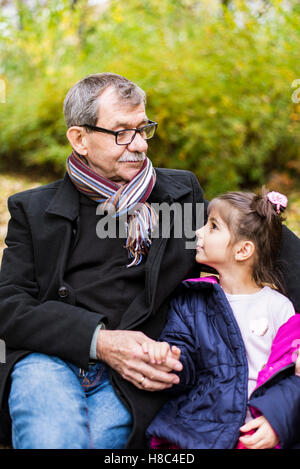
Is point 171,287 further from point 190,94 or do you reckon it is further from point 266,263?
point 190,94

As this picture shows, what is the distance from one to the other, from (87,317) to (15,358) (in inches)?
15.3

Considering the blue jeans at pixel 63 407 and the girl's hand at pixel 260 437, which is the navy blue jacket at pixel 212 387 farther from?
the blue jeans at pixel 63 407

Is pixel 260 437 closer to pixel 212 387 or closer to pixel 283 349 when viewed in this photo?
pixel 212 387

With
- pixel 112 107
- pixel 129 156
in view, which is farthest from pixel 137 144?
pixel 112 107

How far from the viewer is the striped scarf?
8.41 ft

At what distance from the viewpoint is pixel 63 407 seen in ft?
6.84

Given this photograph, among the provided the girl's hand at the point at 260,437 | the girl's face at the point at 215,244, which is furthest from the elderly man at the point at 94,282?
the girl's hand at the point at 260,437

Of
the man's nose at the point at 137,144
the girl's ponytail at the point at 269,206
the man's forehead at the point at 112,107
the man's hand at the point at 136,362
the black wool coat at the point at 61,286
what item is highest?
the man's forehead at the point at 112,107

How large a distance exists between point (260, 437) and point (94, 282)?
1066mm

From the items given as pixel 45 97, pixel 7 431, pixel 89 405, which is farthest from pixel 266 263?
pixel 45 97

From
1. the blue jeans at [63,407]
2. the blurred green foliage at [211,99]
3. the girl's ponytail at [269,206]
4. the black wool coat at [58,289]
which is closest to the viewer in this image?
the blue jeans at [63,407]

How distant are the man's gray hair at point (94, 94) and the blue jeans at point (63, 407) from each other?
125cm

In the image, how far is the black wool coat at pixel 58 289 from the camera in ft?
7.45

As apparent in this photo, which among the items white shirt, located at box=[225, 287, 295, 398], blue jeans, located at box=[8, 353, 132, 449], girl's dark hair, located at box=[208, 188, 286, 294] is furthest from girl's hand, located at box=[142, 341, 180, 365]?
girl's dark hair, located at box=[208, 188, 286, 294]
